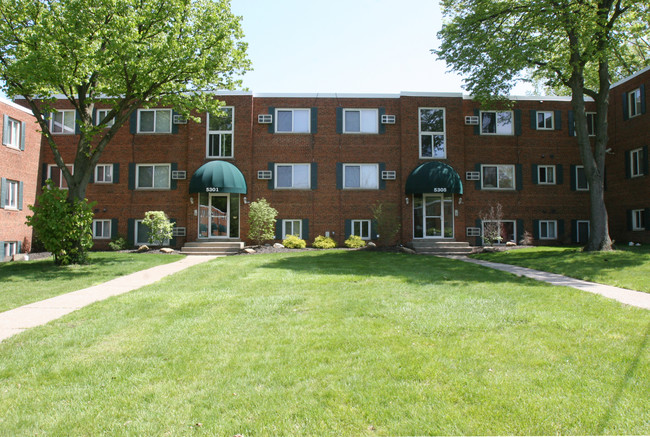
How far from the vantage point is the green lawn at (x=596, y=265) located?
9.69m

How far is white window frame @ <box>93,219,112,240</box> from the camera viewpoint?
2086cm

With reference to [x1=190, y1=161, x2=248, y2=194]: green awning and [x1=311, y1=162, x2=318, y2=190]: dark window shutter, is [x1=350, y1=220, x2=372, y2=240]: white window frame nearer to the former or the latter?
[x1=311, y1=162, x2=318, y2=190]: dark window shutter

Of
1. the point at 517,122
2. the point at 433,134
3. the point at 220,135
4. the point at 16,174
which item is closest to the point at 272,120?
the point at 220,135

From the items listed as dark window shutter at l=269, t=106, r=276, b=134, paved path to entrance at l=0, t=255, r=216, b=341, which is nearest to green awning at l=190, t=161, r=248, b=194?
dark window shutter at l=269, t=106, r=276, b=134

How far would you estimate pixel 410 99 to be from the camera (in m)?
21.1

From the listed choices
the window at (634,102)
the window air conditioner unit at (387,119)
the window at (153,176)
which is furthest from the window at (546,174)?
the window at (153,176)

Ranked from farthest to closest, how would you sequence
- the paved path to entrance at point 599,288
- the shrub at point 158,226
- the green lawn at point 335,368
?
the shrub at point 158,226, the paved path to entrance at point 599,288, the green lawn at point 335,368

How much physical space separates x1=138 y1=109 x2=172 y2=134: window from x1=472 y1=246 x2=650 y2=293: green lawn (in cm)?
1631

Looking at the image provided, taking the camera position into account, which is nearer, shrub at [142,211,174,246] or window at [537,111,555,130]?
shrub at [142,211,174,246]

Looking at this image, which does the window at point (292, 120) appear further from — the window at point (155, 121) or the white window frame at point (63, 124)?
the white window frame at point (63, 124)

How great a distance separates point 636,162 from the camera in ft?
65.2

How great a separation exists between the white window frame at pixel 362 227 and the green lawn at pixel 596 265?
19.2ft

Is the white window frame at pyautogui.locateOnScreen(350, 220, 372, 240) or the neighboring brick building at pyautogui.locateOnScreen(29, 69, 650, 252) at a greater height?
the neighboring brick building at pyautogui.locateOnScreen(29, 69, 650, 252)

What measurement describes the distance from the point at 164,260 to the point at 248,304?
9601 millimetres
